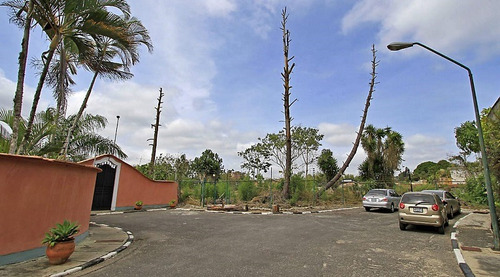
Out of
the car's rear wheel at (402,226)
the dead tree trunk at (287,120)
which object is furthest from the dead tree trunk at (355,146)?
the car's rear wheel at (402,226)

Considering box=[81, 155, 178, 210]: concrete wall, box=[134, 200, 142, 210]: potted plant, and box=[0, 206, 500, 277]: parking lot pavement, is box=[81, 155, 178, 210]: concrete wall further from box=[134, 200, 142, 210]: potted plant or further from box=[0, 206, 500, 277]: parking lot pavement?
box=[0, 206, 500, 277]: parking lot pavement

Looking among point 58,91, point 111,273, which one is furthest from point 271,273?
point 58,91

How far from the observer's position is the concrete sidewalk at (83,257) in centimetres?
518

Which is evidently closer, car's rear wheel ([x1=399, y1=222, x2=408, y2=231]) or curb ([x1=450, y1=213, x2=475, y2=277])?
curb ([x1=450, y1=213, x2=475, y2=277])

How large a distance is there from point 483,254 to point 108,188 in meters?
18.5

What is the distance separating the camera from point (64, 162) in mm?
6918

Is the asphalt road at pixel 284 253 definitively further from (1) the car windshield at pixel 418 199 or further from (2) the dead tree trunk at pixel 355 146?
(2) the dead tree trunk at pixel 355 146

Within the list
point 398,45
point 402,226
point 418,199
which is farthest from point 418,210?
point 398,45

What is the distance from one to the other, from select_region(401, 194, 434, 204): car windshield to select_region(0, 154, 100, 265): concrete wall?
37.2 ft

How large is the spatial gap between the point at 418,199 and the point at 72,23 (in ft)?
41.7

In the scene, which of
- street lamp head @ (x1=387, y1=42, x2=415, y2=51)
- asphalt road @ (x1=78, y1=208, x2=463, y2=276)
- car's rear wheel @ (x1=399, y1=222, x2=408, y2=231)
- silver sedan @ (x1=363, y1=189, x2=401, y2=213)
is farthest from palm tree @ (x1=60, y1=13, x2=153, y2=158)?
silver sedan @ (x1=363, y1=189, x2=401, y2=213)

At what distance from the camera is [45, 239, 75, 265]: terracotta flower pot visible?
5598mm

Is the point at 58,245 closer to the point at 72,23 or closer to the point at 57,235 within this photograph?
the point at 57,235

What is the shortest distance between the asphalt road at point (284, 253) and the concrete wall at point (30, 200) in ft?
5.84
